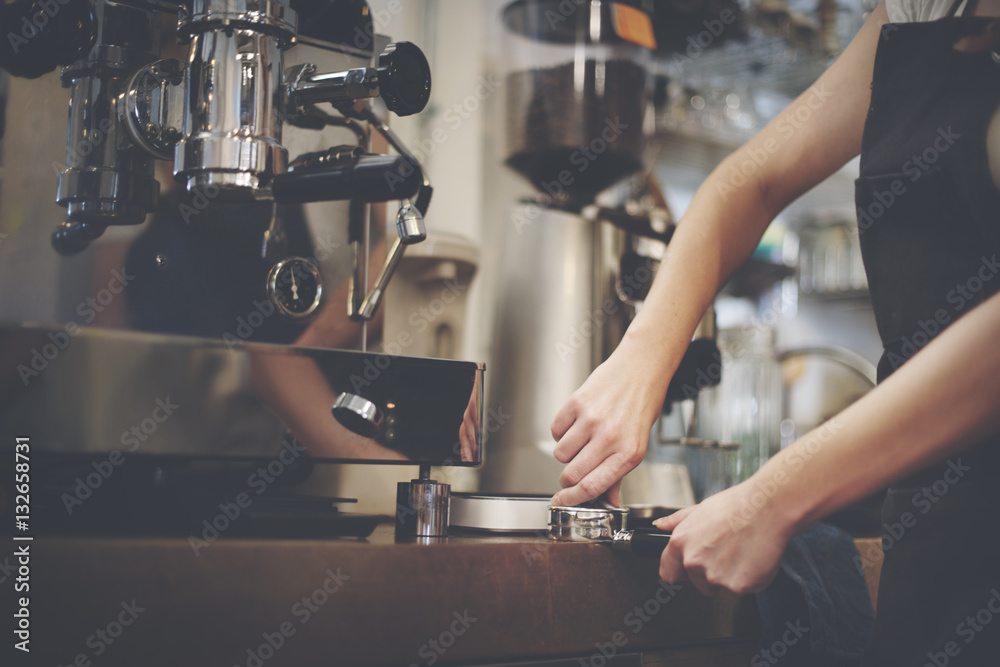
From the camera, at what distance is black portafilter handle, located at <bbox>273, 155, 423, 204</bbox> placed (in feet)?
1.78

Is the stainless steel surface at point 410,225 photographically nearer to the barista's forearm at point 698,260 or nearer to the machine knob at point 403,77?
the machine knob at point 403,77

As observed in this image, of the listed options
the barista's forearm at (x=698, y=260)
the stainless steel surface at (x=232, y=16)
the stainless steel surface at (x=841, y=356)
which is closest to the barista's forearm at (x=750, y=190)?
the barista's forearm at (x=698, y=260)

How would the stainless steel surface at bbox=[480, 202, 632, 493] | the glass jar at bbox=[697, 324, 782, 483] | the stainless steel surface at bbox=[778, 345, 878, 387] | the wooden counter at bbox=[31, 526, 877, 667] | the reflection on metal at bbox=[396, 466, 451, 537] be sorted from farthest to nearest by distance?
the stainless steel surface at bbox=[778, 345, 878, 387], the glass jar at bbox=[697, 324, 782, 483], the stainless steel surface at bbox=[480, 202, 632, 493], the reflection on metal at bbox=[396, 466, 451, 537], the wooden counter at bbox=[31, 526, 877, 667]

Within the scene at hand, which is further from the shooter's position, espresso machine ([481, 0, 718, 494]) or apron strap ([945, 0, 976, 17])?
espresso machine ([481, 0, 718, 494])

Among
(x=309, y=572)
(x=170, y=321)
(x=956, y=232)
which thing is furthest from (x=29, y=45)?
(x=956, y=232)

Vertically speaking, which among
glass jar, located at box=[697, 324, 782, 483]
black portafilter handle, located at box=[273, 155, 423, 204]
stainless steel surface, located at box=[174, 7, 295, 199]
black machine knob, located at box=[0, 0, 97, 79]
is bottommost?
glass jar, located at box=[697, 324, 782, 483]

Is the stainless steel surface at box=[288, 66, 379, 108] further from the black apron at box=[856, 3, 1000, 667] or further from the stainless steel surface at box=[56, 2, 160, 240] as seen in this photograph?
the black apron at box=[856, 3, 1000, 667]

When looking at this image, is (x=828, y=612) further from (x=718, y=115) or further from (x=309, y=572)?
(x=718, y=115)

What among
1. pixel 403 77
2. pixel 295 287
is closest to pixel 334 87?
pixel 403 77

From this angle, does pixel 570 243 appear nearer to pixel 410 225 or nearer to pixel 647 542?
pixel 410 225

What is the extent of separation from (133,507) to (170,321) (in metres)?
0.16

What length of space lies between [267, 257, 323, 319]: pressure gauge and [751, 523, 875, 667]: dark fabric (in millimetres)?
433

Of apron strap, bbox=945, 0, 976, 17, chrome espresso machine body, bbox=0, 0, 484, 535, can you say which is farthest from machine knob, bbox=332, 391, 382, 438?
apron strap, bbox=945, 0, 976, 17

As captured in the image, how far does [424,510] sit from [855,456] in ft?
0.97
